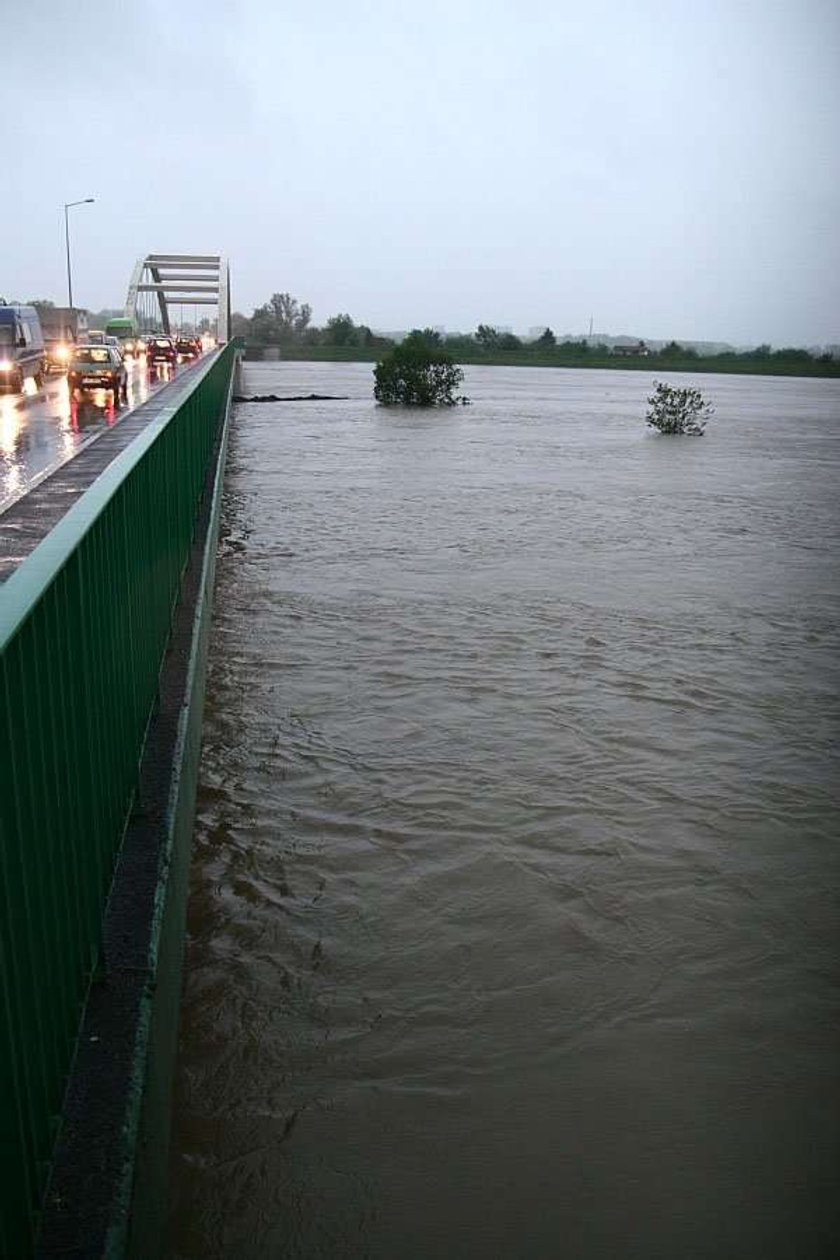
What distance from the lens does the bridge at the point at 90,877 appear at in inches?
94.4

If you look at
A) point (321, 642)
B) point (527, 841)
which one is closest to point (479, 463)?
point (321, 642)

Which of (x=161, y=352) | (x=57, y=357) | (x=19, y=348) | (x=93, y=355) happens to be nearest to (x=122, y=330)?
(x=161, y=352)

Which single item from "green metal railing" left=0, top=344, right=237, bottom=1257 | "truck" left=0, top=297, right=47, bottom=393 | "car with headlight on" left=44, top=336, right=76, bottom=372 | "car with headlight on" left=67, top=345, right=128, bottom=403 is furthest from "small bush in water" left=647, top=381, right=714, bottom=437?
"green metal railing" left=0, top=344, right=237, bottom=1257

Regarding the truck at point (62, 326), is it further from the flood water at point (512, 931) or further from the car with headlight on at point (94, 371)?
the flood water at point (512, 931)

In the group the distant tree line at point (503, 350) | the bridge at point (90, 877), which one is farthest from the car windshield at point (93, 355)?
the distant tree line at point (503, 350)

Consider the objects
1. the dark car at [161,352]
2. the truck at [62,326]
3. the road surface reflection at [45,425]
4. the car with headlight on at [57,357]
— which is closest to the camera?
the road surface reflection at [45,425]

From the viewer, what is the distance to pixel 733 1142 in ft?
13.9

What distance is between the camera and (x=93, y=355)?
2916 cm

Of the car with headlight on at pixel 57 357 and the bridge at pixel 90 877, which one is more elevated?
the bridge at pixel 90 877

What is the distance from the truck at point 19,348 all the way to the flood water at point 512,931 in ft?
65.3

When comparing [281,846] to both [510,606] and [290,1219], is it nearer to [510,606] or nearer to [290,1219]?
[290,1219]

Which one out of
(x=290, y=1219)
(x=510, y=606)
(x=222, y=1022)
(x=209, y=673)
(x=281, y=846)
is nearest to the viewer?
(x=290, y=1219)

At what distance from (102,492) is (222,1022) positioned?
86.9 inches

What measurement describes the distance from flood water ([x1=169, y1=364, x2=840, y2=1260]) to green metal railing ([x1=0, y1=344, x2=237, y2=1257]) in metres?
1.24
